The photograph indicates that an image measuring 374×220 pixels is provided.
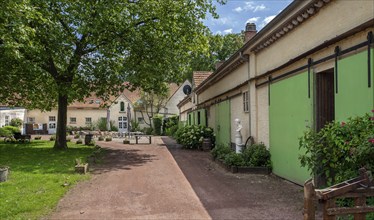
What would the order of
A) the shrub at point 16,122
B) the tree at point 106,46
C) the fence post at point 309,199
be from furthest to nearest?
1. the shrub at point 16,122
2. the tree at point 106,46
3. the fence post at point 309,199

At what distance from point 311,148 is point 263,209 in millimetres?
1525

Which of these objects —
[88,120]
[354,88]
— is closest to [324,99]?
[354,88]

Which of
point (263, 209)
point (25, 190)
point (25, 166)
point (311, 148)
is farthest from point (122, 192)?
point (25, 166)

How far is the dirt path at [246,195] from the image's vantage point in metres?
6.08

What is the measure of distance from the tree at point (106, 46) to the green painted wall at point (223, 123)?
3.00 m

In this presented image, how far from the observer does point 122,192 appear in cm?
808

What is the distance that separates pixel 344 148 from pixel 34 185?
24.7 feet

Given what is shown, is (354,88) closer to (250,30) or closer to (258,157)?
(258,157)

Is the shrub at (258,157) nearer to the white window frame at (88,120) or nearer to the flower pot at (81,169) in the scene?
the flower pot at (81,169)

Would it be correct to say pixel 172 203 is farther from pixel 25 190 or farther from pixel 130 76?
pixel 130 76

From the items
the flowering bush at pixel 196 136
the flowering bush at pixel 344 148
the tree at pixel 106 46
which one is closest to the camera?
the flowering bush at pixel 344 148

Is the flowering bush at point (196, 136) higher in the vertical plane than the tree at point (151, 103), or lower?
lower

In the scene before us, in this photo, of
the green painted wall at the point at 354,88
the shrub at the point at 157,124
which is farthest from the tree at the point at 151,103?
the green painted wall at the point at 354,88

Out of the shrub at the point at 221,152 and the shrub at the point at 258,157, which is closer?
the shrub at the point at 258,157
